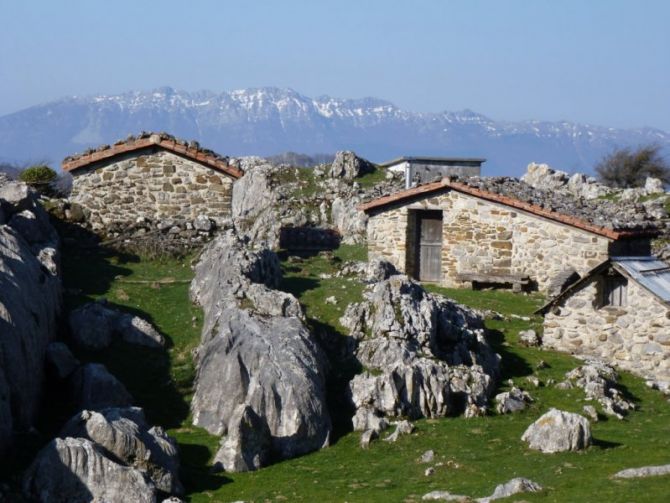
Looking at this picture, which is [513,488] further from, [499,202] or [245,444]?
[499,202]

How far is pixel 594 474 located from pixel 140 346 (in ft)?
39.5

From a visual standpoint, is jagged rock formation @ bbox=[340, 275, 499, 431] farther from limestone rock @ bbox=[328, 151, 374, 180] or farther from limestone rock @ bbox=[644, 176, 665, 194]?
limestone rock @ bbox=[644, 176, 665, 194]

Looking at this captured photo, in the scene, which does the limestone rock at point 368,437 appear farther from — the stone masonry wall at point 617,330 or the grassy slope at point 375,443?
the stone masonry wall at point 617,330

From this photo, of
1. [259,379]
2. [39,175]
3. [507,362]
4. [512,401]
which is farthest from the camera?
[39,175]

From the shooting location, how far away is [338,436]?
81.0 feet

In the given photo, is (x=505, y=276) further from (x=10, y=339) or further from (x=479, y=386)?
(x=10, y=339)

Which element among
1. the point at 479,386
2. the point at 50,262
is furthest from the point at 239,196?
the point at 479,386

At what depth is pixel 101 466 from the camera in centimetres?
1981

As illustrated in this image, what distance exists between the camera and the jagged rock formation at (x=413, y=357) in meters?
26.0

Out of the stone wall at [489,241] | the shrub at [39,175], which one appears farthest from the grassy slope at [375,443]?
the shrub at [39,175]

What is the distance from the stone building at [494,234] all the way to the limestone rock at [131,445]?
2184 centimetres

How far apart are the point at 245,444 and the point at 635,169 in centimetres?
6276

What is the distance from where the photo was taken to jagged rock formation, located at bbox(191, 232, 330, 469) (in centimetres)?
2339

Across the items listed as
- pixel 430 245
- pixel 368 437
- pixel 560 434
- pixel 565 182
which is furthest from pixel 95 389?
pixel 565 182
